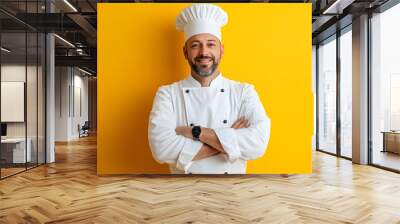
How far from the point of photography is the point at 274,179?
5.26 metres

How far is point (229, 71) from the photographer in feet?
16.8

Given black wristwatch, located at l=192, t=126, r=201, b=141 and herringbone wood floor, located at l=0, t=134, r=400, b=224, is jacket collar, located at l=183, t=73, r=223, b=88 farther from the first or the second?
herringbone wood floor, located at l=0, t=134, r=400, b=224

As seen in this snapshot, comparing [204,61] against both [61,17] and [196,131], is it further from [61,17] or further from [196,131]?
[61,17]

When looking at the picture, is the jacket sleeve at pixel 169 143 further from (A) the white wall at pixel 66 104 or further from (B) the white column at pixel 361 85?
(A) the white wall at pixel 66 104

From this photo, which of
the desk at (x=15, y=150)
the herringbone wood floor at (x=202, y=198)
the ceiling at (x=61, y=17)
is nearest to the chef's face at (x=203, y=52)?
the herringbone wood floor at (x=202, y=198)

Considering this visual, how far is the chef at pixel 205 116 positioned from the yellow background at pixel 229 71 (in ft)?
6.53

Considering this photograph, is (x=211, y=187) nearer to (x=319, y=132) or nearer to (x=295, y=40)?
(x=295, y=40)

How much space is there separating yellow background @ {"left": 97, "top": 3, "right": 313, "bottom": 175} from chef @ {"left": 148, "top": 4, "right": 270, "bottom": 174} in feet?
6.53

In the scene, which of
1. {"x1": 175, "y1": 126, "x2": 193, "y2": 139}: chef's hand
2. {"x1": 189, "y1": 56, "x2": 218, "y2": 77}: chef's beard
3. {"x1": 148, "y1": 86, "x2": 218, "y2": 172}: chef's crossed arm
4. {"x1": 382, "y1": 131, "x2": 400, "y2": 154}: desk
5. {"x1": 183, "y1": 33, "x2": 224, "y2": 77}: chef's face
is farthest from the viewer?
{"x1": 382, "y1": 131, "x2": 400, "y2": 154}: desk

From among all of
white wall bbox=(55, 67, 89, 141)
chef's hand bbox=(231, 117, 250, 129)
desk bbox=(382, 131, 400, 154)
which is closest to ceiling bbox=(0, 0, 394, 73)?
desk bbox=(382, 131, 400, 154)

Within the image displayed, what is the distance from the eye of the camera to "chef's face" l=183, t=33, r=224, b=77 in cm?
287

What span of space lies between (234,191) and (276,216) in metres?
1.10

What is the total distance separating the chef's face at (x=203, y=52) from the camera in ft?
9.41

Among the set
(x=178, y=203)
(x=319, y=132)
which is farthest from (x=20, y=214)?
(x=319, y=132)
